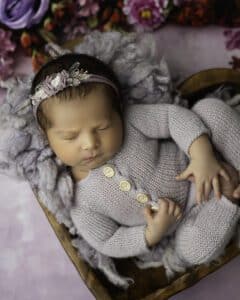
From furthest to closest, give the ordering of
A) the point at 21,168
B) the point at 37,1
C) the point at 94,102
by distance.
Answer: the point at 37,1
the point at 21,168
the point at 94,102

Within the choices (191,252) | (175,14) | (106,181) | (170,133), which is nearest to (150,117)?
(170,133)

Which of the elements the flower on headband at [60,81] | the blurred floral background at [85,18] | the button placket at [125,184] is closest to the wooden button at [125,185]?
the button placket at [125,184]

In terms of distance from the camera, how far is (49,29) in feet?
3.97

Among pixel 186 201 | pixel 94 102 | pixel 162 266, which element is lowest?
pixel 162 266

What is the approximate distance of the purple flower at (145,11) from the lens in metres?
1.20

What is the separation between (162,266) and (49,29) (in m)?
0.61

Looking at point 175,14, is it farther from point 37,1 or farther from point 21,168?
point 21,168

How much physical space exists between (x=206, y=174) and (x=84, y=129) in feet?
0.79

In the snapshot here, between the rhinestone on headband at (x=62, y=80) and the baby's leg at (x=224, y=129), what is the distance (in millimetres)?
225

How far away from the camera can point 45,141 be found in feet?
3.25

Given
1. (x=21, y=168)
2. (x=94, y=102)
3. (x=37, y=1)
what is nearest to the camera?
(x=94, y=102)

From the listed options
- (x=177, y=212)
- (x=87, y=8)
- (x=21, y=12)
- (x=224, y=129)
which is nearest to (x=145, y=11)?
(x=87, y=8)

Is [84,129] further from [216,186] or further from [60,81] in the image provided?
[216,186]

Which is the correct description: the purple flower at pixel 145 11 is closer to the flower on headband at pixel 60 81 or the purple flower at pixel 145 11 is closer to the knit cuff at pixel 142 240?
the flower on headband at pixel 60 81
